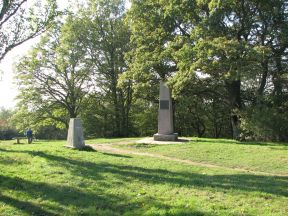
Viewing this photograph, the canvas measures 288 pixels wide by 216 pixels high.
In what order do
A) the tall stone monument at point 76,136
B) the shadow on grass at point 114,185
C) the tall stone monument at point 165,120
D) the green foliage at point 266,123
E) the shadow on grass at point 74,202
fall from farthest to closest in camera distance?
the green foliage at point 266,123 < the tall stone monument at point 165,120 < the tall stone monument at point 76,136 < the shadow on grass at point 114,185 < the shadow on grass at point 74,202

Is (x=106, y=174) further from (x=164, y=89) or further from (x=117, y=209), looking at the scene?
(x=164, y=89)

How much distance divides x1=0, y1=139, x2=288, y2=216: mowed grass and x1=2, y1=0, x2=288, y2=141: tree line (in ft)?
30.8

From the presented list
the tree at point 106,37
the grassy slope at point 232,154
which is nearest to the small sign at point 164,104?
the grassy slope at point 232,154

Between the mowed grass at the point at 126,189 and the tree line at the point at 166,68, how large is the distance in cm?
940

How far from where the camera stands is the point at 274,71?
83.9 feet

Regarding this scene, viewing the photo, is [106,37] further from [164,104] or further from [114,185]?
[114,185]

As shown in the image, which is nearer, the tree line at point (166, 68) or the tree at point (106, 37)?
the tree line at point (166, 68)

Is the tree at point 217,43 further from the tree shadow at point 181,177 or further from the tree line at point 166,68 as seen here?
the tree shadow at point 181,177

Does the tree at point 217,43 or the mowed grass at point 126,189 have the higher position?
the tree at point 217,43

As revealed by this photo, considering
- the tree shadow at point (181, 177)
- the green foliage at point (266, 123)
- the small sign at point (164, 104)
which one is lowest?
the tree shadow at point (181, 177)

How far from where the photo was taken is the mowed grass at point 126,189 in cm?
689

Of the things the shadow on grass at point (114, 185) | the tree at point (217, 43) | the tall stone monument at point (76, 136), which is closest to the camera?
the shadow on grass at point (114, 185)

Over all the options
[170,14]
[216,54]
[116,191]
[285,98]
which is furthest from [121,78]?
[116,191]

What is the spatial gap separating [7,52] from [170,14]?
11644 mm
